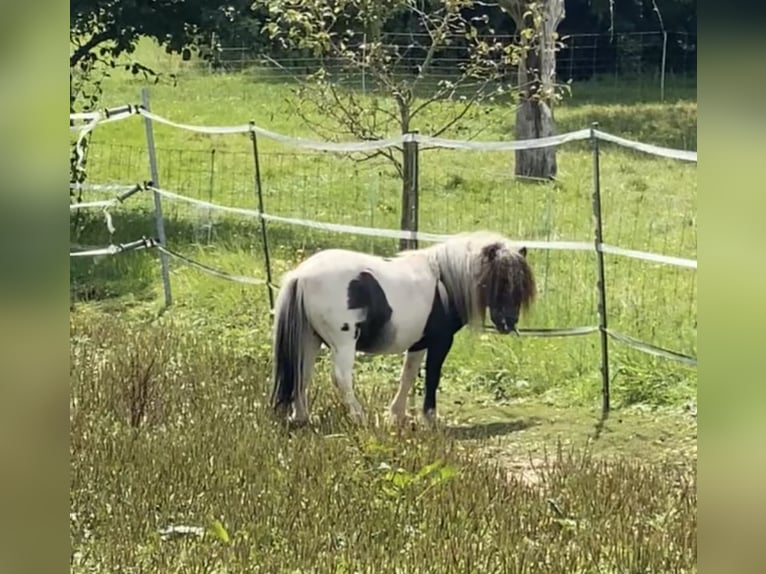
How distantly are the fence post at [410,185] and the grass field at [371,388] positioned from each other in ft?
0.12

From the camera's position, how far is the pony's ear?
414 cm

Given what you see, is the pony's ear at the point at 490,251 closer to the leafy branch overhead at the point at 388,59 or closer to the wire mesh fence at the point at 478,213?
the wire mesh fence at the point at 478,213

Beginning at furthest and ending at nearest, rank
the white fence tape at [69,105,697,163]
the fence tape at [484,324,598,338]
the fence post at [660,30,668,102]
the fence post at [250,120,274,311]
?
the fence post at [250,120,274,311]
the fence tape at [484,324,598,338]
the white fence tape at [69,105,697,163]
the fence post at [660,30,668,102]

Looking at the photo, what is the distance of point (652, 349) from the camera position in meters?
4.05

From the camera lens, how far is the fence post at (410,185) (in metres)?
4.12

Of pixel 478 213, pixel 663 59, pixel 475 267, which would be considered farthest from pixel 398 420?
pixel 663 59

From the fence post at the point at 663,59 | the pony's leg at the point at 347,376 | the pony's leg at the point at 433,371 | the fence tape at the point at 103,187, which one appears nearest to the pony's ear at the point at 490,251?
the pony's leg at the point at 433,371

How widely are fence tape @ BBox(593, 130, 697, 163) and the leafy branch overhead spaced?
37 centimetres

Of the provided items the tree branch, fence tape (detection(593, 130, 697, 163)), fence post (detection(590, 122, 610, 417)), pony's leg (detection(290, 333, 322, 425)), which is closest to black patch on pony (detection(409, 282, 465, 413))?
pony's leg (detection(290, 333, 322, 425))

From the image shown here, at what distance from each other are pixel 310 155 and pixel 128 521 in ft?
4.73

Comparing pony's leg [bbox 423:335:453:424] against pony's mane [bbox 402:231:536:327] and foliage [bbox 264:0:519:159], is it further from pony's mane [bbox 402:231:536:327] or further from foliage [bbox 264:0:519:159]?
foliage [bbox 264:0:519:159]
